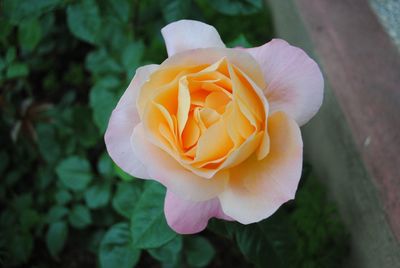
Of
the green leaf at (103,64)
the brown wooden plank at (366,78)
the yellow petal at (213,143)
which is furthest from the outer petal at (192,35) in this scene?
the green leaf at (103,64)

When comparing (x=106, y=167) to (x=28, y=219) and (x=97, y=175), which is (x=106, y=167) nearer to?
(x=97, y=175)

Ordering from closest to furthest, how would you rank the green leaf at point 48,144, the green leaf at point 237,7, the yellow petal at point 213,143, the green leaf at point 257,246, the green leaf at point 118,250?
the yellow petal at point 213,143 < the green leaf at point 257,246 < the green leaf at point 118,250 < the green leaf at point 237,7 < the green leaf at point 48,144

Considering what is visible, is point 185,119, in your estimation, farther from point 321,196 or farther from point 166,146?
point 321,196

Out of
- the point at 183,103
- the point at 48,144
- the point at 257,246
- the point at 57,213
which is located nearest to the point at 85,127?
the point at 48,144

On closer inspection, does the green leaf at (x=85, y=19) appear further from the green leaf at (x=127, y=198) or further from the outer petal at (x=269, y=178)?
the outer petal at (x=269, y=178)

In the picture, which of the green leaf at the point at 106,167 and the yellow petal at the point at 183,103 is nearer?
the yellow petal at the point at 183,103

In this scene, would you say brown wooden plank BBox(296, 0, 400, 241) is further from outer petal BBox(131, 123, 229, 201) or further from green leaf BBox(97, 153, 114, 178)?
green leaf BBox(97, 153, 114, 178)

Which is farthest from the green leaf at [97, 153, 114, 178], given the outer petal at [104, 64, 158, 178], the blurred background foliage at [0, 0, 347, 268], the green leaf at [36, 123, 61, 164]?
the outer petal at [104, 64, 158, 178]

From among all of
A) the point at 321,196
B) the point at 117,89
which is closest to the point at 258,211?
the point at 321,196
